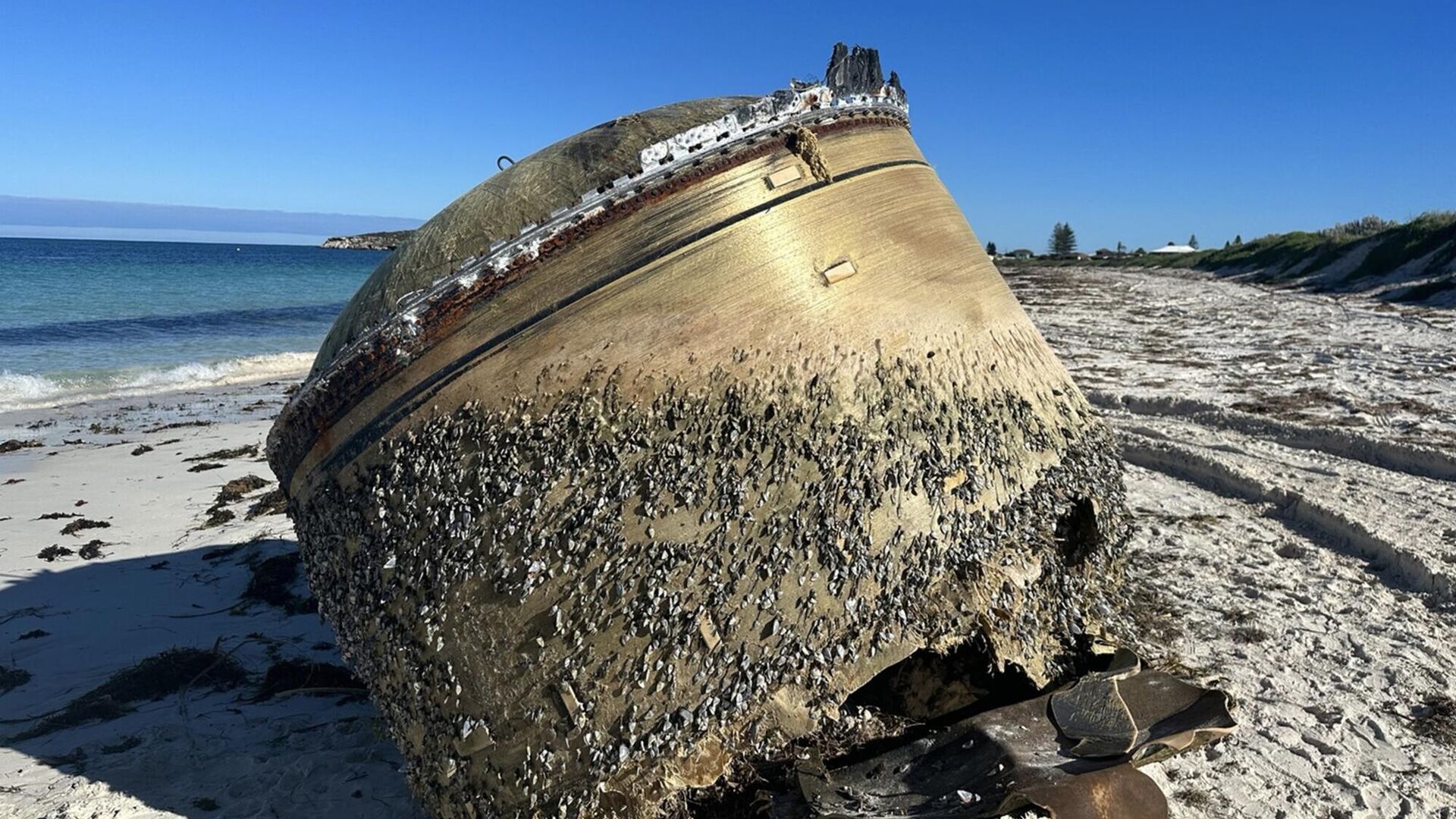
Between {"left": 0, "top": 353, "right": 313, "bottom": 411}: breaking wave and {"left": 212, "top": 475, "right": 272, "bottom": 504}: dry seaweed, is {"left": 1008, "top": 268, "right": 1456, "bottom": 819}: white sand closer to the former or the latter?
{"left": 212, "top": 475, "right": 272, "bottom": 504}: dry seaweed

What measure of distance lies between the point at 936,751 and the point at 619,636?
958 mm

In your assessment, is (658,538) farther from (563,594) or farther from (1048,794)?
(1048,794)

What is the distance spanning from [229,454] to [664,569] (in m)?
9.13

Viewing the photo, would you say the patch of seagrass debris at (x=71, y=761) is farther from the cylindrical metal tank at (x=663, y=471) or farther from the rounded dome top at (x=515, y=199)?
the rounded dome top at (x=515, y=199)

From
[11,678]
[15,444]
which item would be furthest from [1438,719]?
[15,444]

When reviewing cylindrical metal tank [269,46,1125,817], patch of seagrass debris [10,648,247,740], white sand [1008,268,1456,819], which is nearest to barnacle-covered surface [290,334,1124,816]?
cylindrical metal tank [269,46,1125,817]

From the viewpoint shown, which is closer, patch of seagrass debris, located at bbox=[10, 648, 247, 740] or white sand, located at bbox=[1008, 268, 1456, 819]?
white sand, located at bbox=[1008, 268, 1456, 819]

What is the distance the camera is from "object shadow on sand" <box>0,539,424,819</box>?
3559 millimetres

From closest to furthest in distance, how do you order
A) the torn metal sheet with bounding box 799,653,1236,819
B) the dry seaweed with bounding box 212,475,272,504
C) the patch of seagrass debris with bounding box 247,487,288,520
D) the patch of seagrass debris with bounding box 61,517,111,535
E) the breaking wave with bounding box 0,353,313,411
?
the torn metal sheet with bounding box 799,653,1236,819 → the patch of seagrass debris with bounding box 61,517,111,535 → the patch of seagrass debris with bounding box 247,487,288,520 → the dry seaweed with bounding box 212,475,272,504 → the breaking wave with bounding box 0,353,313,411

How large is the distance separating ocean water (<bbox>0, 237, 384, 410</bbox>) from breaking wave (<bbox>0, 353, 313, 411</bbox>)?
0.10 feet

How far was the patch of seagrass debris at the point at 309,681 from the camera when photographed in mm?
4395

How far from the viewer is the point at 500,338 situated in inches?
105

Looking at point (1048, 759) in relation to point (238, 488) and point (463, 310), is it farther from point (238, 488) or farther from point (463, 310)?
point (238, 488)

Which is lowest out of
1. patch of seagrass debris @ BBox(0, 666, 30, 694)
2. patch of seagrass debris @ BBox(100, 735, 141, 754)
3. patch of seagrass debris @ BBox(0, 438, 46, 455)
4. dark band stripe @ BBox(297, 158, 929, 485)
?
patch of seagrass debris @ BBox(0, 438, 46, 455)
